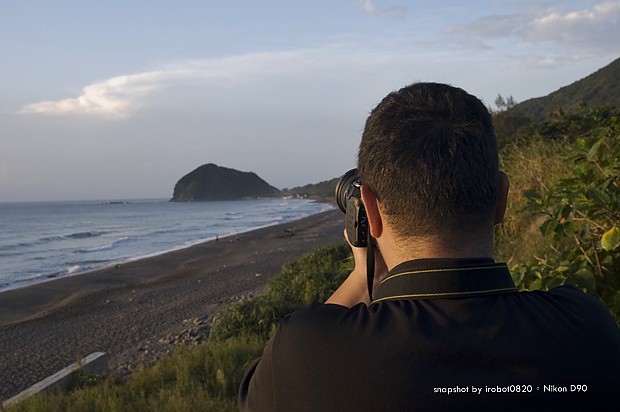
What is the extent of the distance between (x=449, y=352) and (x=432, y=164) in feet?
1.27

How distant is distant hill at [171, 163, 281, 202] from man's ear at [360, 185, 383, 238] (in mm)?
174645

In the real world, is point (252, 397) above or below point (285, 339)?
below

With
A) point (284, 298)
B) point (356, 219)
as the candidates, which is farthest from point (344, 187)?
point (284, 298)

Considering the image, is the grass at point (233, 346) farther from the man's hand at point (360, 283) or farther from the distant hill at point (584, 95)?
the distant hill at point (584, 95)

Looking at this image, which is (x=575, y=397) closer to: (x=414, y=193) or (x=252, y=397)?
(x=414, y=193)

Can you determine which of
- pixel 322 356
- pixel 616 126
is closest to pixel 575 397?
pixel 322 356

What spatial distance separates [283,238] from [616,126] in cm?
3004

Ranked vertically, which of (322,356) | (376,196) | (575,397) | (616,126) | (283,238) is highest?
(616,126)

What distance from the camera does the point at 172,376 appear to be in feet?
17.5

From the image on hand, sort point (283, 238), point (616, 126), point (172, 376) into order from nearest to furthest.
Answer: point (616, 126) < point (172, 376) < point (283, 238)

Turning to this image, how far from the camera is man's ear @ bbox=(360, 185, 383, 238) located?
4.00ft

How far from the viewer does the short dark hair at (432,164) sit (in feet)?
3.73

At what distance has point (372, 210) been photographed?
123cm

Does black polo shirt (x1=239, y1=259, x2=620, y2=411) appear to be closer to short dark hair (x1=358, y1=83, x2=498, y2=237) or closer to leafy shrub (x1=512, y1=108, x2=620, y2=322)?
short dark hair (x1=358, y1=83, x2=498, y2=237)
